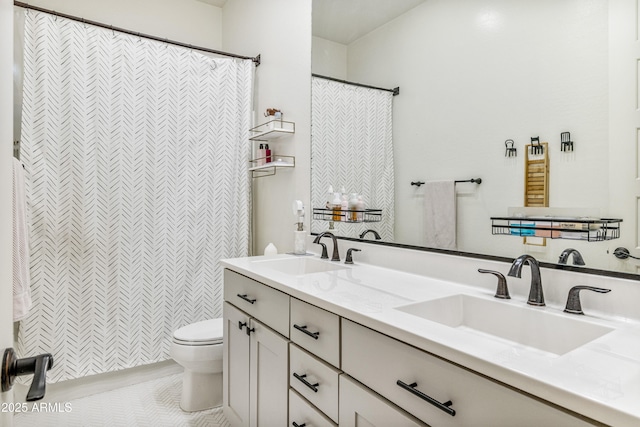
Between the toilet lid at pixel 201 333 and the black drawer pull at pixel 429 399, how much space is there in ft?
4.68

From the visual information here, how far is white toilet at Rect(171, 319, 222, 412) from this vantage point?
2074 mm

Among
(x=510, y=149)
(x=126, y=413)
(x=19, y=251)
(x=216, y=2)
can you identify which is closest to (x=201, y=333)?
(x=126, y=413)

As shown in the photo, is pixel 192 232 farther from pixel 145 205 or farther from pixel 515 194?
pixel 515 194

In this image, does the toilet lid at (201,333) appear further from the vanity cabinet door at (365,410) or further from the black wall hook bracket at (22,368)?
the black wall hook bracket at (22,368)

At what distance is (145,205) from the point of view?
2436 mm

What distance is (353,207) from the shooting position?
203cm

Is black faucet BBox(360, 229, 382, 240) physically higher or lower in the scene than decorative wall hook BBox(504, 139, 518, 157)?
lower

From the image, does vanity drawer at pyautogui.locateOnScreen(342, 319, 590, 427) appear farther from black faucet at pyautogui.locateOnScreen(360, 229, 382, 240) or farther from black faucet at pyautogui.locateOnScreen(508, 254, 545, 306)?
black faucet at pyautogui.locateOnScreen(360, 229, 382, 240)

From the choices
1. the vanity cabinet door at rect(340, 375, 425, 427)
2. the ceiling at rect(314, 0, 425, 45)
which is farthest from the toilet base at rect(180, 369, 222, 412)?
the ceiling at rect(314, 0, 425, 45)

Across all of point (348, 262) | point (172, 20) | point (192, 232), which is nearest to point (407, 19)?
point (348, 262)

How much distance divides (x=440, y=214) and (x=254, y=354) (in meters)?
0.96

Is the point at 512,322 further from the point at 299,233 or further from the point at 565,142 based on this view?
the point at 299,233

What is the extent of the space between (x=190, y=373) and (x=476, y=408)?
5.91ft

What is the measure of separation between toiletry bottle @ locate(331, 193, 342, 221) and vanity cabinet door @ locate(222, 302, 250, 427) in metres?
0.71
